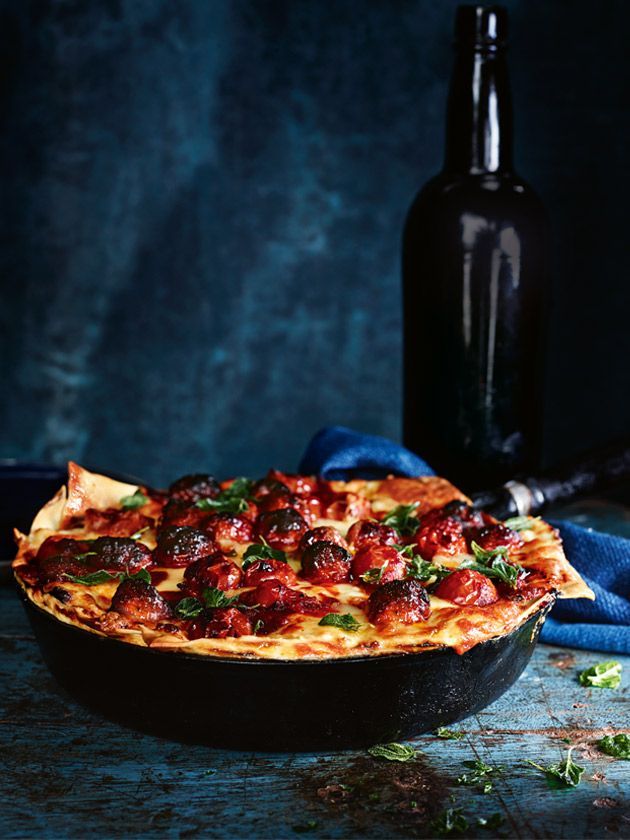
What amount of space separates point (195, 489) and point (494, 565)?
0.83 m

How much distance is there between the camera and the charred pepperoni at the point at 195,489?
8.88 feet

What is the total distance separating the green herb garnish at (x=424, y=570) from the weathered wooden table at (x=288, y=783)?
0.30 meters

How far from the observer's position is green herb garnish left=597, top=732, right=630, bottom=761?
2.05 metres

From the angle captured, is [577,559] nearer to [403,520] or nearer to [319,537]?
[403,520]

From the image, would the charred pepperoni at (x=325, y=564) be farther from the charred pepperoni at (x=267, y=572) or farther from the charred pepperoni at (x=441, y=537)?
the charred pepperoni at (x=441, y=537)

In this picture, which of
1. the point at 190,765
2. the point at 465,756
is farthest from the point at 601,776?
the point at 190,765

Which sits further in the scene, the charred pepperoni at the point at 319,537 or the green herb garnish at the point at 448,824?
the charred pepperoni at the point at 319,537

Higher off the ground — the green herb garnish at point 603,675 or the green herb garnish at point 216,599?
the green herb garnish at point 216,599

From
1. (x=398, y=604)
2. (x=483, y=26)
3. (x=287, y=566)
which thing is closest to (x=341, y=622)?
(x=398, y=604)

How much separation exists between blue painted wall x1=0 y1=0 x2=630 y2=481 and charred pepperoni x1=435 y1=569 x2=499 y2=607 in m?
2.62

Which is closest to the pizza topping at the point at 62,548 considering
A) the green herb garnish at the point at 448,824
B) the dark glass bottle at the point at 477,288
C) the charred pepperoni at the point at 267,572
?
the charred pepperoni at the point at 267,572

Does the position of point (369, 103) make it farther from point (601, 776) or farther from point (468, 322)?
point (601, 776)

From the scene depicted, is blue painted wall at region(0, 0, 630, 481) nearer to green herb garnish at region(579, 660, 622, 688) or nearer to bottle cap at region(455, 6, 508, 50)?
bottle cap at region(455, 6, 508, 50)

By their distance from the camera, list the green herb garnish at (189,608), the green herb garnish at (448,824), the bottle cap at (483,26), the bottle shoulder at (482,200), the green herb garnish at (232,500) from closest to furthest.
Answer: the green herb garnish at (448,824)
the green herb garnish at (189,608)
the green herb garnish at (232,500)
the bottle cap at (483,26)
the bottle shoulder at (482,200)
